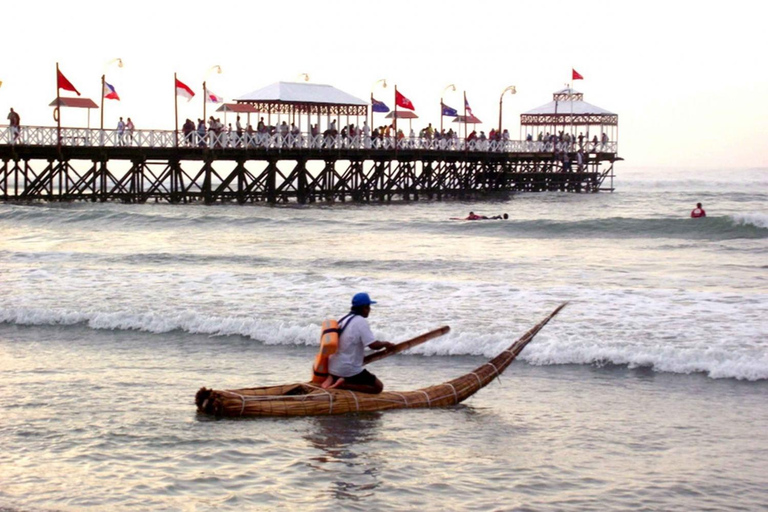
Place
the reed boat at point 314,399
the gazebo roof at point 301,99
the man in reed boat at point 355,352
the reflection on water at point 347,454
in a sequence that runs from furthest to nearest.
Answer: the gazebo roof at point 301,99 < the man in reed boat at point 355,352 < the reed boat at point 314,399 < the reflection on water at point 347,454

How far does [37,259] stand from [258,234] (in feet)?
25.2

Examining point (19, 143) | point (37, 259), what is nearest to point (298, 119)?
point (19, 143)

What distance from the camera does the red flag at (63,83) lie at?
33.7m

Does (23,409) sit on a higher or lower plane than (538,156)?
lower

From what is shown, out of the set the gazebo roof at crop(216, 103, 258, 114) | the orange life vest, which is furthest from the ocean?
the gazebo roof at crop(216, 103, 258, 114)

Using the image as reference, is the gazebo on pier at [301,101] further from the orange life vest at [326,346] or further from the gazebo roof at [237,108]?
the orange life vest at [326,346]

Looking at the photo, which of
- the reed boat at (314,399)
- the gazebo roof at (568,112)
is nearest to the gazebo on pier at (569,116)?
the gazebo roof at (568,112)

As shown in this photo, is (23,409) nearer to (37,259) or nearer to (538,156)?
(37,259)

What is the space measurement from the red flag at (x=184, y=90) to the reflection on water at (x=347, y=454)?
28.5 metres

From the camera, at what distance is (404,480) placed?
752 cm

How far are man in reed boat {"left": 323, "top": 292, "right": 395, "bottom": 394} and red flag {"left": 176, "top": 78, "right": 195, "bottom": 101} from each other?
28.1 m

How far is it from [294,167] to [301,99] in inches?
179

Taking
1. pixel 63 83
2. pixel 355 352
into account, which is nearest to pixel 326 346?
pixel 355 352

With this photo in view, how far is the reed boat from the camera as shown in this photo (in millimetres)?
8984
